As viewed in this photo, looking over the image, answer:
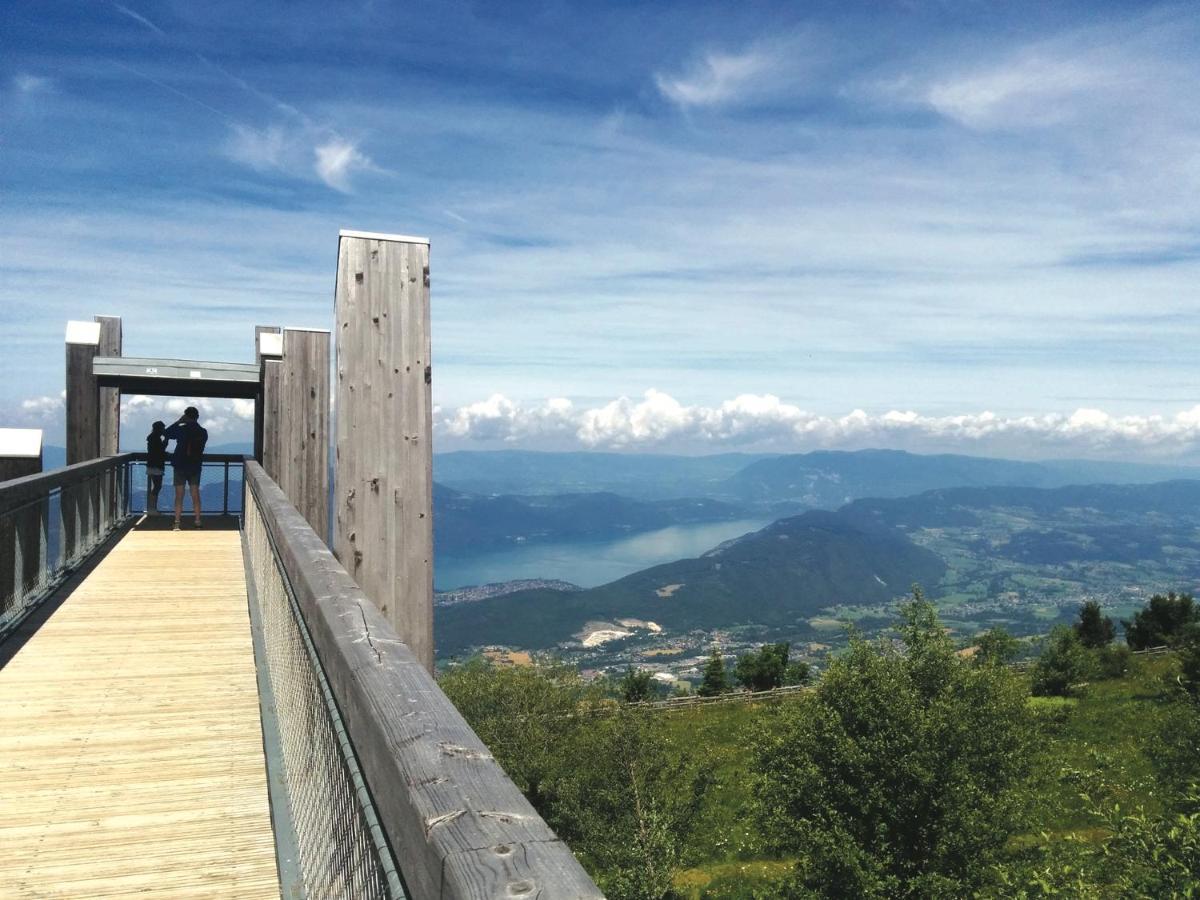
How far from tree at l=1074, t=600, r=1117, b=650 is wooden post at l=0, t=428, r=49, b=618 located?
210 ft

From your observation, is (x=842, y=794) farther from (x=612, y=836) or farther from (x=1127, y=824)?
(x=612, y=836)

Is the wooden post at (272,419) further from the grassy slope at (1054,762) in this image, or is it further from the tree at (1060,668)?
the tree at (1060,668)

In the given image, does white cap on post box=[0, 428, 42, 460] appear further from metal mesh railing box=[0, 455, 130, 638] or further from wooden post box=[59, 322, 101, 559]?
wooden post box=[59, 322, 101, 559]

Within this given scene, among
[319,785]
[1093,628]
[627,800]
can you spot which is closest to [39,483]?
[319,785]

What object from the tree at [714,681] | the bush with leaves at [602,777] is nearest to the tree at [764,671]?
the tree at [714,681]

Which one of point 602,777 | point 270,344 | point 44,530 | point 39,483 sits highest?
point 270,344

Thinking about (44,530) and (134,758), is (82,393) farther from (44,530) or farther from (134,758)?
(134,758)

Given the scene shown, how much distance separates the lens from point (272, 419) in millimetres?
11297

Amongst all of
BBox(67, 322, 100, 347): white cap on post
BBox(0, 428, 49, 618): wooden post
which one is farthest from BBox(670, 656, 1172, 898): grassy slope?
BBox(67, 322, 100, 347): white cap on post

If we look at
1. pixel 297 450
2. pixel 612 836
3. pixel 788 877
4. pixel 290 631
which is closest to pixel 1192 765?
pixel 788 877

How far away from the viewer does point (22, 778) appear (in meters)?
4.26

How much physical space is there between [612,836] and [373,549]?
25.5 m

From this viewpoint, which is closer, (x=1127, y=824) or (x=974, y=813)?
(x=1127, y=824)

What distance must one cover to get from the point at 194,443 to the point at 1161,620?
6706 cm
